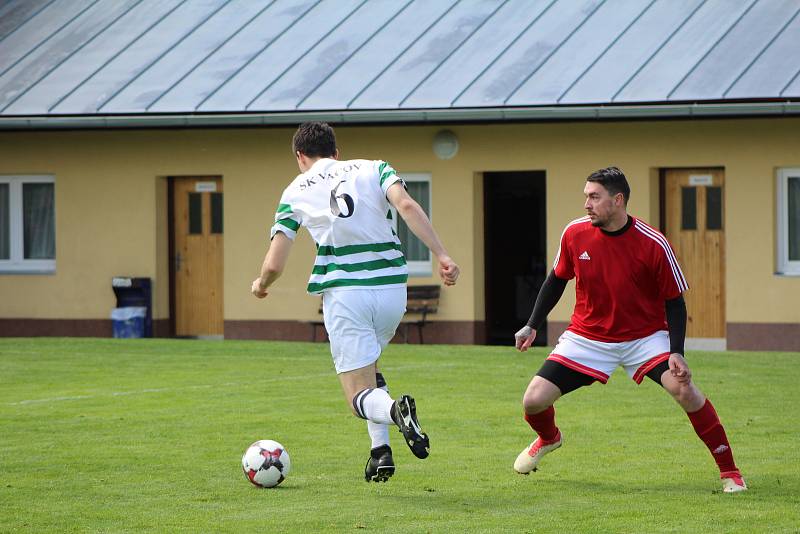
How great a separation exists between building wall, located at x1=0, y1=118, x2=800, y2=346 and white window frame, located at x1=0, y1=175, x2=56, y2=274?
246 mm

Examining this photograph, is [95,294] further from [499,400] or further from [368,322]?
[368,322]

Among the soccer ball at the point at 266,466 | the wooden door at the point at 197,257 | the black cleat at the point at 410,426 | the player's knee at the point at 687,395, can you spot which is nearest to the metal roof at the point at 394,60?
the wooden door at the point at 197,257

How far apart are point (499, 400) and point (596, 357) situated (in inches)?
196

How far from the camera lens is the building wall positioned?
20781 mm

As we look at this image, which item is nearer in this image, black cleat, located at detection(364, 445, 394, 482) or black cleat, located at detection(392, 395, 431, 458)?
black cleat, located at detection(392, 395, 431, 458)

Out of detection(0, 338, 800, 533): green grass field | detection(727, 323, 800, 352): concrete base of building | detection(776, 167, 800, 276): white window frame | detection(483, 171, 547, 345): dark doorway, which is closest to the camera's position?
detection(0, 338, 800, 533): green grass field

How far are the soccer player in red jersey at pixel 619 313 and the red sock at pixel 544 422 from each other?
20mm

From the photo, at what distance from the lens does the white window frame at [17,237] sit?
24.8 meters

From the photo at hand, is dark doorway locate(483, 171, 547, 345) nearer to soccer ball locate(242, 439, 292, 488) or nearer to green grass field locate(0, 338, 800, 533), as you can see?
green grass field locate(0, 338, 800, 533)

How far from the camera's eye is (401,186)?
842 centimetres

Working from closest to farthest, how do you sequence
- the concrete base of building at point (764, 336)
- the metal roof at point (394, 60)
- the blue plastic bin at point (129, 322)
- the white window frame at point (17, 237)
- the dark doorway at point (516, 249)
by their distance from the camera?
the concrete base of building at point (764, 336)
the metal roof at point (394, 60)
the blue plastic bin at point (129, 322)
the dark doorway at point (516, 249)
the white window frame at point (17, 237)

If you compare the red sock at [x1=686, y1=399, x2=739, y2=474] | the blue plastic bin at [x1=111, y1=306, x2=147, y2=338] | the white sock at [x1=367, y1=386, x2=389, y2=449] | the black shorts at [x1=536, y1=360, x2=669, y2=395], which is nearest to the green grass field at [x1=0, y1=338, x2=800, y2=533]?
the red sock at [x1=686, y1=399, x2=739, y2=474]

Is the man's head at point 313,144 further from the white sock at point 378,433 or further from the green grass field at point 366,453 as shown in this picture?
the green grass field at point 366,453

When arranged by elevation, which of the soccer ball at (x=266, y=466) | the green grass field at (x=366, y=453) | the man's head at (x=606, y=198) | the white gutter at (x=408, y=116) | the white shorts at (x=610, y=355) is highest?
the white gutter at (x=408, y=116)
